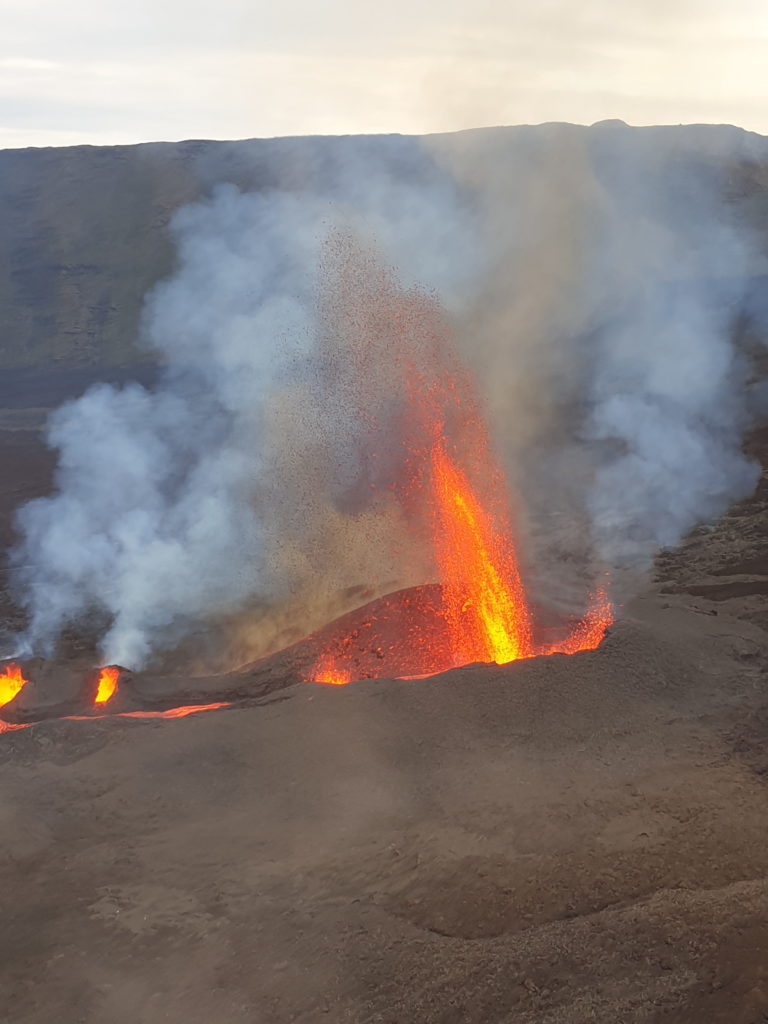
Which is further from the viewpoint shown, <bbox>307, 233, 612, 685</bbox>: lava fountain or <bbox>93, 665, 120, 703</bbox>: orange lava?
<bbox>307, 233, 612, 685</bbox>: lava fountain

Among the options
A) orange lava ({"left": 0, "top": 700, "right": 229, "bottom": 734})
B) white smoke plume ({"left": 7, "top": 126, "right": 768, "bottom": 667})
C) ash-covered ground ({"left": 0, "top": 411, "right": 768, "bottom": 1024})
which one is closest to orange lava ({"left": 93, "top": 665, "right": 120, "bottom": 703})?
orange lava ({"left": 0, "top": 700, "right": 229, "bottom": 734})

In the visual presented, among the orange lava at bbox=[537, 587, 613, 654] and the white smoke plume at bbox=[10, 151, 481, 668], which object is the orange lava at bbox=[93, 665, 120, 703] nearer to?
the white smoke plume at bbox=[10, 151, 481, 668]

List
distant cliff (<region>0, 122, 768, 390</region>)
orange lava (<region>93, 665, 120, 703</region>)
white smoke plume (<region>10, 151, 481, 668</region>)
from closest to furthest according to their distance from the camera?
orange lava (<region>93, 665, 120, 703</region>) → white smoke plume (<region>10, 151, 481, 668</region>) → distant cliff (<region>0, 122, 768, 390</region>)

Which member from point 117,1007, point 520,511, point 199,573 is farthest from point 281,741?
point 520,511

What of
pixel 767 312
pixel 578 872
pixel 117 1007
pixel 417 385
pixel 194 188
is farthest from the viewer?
pixel 194 188

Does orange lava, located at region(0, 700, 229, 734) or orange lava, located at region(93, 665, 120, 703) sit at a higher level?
orange lava, located at region(93, 665, 120, 703)

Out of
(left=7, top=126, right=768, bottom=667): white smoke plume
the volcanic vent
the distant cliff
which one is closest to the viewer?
the volcanic vent

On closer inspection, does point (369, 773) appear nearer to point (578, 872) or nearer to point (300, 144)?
point (578, 872)
